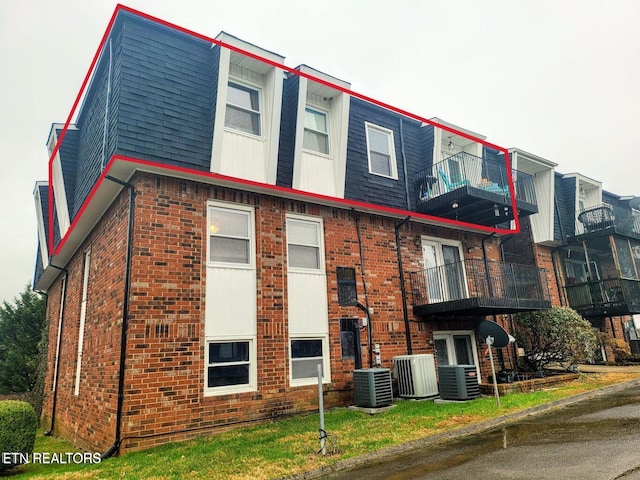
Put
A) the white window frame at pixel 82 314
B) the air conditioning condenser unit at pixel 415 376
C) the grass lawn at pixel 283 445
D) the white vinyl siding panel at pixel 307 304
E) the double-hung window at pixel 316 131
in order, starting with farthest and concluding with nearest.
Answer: the double-hung window at pixel 316 131 → the white window frame at pixel 82 314 → the air conditioning condenser unit at pixel 415 376 → the white vinyl siding panel at pixel 307 304 → the grass lawn at pixel 283 445

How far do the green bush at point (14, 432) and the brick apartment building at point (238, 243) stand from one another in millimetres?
1228

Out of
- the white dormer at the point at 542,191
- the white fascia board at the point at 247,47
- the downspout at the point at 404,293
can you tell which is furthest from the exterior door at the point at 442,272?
the white fascia board at the point at 247,47

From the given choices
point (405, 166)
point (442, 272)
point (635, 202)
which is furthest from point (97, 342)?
point (635, 202)

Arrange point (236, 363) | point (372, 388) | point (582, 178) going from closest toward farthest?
point (236, 363)
point (372, 388)
point (582, 178)

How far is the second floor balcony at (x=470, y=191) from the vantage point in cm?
1291

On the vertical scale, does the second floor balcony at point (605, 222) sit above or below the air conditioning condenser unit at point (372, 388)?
above

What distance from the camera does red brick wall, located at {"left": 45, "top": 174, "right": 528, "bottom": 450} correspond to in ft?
25.8

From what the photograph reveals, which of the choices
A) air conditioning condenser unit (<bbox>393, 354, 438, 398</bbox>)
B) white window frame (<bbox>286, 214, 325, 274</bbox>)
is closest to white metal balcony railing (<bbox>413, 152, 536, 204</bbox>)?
white window frame (<bbox>286, 214, 325, 274</bbox>)

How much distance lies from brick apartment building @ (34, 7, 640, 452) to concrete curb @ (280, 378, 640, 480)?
9.05ft

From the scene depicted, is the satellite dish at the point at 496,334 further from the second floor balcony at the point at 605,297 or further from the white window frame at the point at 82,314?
the white window frame at the point at 82,314

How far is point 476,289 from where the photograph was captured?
13562mm

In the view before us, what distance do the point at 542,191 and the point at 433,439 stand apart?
15.0 metres

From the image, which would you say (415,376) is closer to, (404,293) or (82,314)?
(404,293)

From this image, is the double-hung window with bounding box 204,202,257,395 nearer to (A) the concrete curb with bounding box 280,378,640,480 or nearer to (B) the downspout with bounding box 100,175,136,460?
(B) the downspout with bounding box 100,175,136,460
